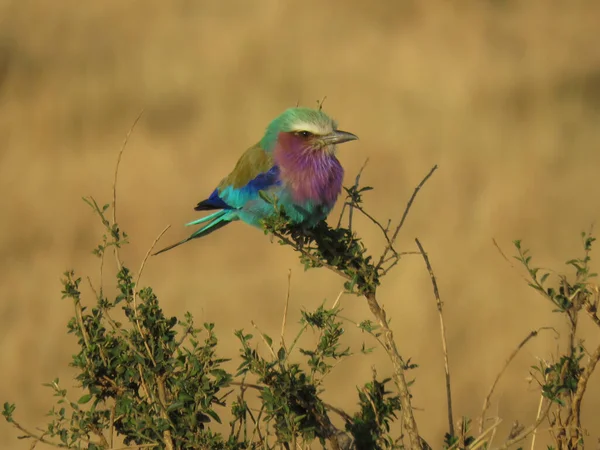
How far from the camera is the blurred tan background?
18.9 ft

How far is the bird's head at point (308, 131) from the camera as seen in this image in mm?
3027

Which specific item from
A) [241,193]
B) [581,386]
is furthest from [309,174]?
[581,386]

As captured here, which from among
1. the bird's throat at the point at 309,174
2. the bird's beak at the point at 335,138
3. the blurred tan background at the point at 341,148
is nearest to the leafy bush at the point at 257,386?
the bird's throat at the point at 309,174

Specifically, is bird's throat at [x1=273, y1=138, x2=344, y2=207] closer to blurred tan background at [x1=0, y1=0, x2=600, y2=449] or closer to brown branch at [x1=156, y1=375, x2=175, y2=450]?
brown branch at [x1=156, y1=375, x2=175, y2=450]

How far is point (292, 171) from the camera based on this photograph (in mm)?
3033

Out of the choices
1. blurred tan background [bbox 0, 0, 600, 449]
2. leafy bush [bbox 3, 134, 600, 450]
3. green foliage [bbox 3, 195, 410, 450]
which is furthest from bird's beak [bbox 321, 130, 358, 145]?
blurred tan background [bbox 0, 0, 600, 449]

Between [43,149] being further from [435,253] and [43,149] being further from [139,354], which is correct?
[139,354]

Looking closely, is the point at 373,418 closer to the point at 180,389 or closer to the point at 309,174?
the point at 180,389

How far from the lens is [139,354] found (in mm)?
2104

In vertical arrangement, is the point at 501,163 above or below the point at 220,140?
below

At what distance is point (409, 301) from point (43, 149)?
101 inches

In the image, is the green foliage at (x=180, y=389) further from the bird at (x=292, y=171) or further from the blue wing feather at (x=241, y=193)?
the blue wing feather at (x=241, y=193)

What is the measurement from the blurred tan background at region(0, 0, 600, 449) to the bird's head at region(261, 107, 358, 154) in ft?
8.31

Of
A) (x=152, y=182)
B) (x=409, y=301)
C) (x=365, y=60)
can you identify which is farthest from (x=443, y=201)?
(x=152, y=182)
